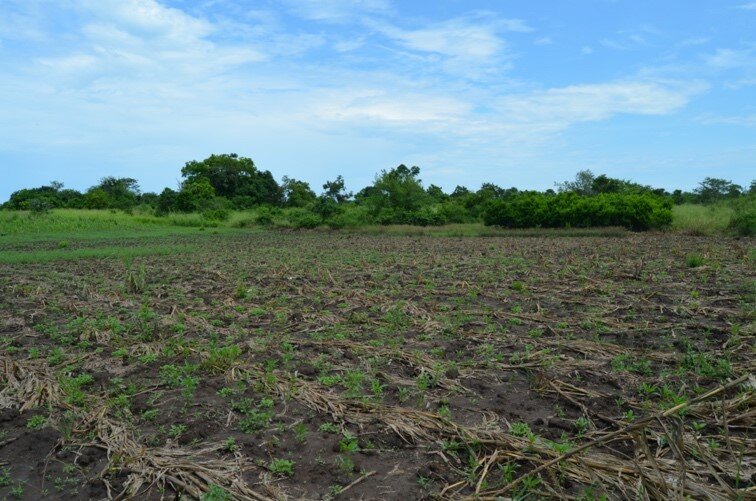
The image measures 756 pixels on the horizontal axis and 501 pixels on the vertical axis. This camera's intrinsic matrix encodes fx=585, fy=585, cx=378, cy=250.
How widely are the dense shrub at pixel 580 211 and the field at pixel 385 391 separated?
18.1m

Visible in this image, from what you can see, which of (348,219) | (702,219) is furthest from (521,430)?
(348,219)

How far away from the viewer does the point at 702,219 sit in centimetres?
2548

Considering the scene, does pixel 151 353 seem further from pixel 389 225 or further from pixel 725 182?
pixel 725 182

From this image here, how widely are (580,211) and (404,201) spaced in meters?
11.4

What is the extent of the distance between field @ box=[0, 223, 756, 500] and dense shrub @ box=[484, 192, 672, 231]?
18.1 m

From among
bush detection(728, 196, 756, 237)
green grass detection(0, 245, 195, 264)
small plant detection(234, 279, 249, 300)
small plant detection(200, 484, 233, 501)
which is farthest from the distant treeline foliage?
small plant detection(200, 484, 233, 501)

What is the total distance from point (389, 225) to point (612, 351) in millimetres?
28616

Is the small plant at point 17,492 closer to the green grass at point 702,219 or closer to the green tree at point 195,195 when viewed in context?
the green grass at point 702,219

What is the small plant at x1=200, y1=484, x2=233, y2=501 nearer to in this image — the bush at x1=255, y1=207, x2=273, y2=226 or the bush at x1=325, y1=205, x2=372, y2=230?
the bush at x1=325, y1=205, x2=372, y2=230

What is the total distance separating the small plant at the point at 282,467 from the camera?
11.6 feet

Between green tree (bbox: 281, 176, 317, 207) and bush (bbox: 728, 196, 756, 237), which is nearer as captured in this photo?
bush (bbox: 728, 196, 756, 237)

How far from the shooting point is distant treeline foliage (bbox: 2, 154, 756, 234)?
2855 cm

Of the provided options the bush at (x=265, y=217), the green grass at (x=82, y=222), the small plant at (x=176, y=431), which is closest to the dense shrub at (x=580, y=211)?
the bush at (x=265, y=217)

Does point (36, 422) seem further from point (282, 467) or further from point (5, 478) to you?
point (282, 467)
